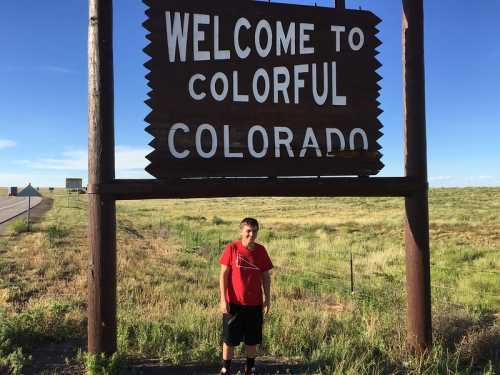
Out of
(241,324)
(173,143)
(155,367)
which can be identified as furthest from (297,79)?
(155,367)

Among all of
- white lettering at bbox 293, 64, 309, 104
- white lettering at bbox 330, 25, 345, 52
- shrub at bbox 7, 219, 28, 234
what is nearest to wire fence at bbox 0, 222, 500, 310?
white lettering at bbox 293, 64, 309, 104

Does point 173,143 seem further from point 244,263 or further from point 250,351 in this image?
point 250,351

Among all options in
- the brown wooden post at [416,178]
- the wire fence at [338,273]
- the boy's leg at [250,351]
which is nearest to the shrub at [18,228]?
the wire fence at [338,273]

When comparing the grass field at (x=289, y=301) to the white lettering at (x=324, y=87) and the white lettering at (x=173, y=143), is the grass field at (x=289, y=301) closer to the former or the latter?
the white lettering at (x=173, y=143)

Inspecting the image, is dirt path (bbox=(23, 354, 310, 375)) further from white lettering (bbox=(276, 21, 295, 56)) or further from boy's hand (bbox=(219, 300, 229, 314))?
white lettering (bbox=(276, 21, 295, 56))

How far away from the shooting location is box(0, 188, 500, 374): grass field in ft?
14.6

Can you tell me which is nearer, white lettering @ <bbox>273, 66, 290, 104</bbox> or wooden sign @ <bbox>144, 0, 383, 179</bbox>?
wooden sign @ <bbox>144, 0, 383, 179</bbox>

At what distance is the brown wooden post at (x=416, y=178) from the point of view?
15.0 feet

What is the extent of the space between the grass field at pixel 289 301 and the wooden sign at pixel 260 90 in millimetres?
1881

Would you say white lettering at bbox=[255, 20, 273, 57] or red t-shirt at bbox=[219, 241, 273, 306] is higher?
white lettering at bbox=[255, 20, 273, 57]

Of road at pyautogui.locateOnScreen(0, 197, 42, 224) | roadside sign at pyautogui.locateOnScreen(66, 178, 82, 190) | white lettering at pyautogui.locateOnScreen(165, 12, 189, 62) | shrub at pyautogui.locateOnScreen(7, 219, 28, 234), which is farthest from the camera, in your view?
roadside sign at pyautogui.locateOnScreen(66, 178, 82, 190)

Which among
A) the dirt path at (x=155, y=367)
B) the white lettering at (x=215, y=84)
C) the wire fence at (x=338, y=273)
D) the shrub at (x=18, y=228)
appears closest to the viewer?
the dirt path at (x=155, y=367)

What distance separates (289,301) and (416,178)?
4.08 meters

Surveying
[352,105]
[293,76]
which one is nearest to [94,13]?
[293,76]
